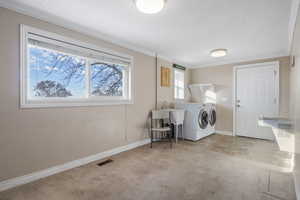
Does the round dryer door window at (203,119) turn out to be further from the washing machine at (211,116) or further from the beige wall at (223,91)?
the beige wall at (223,91)

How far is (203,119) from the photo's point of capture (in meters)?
4.19

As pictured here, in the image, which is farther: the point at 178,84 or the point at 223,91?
the point at 178,84

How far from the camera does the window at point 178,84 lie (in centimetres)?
483

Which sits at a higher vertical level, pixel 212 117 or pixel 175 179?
pixel 212 117

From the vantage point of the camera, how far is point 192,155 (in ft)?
9.81

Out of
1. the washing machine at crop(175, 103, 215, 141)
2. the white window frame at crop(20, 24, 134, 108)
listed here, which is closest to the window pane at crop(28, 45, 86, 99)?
the white window frame at crop(20, 24, 134, 108)

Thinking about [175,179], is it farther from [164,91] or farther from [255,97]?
[255,97]

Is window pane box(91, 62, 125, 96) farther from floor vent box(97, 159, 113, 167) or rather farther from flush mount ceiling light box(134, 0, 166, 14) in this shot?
flush mount ceiling light box(134, 0, 166, 14)

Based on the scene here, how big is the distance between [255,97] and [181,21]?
10.8 feet

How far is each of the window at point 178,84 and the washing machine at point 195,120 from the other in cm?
67

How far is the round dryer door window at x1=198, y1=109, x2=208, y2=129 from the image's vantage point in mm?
4053

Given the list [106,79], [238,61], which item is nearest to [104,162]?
[106,79]

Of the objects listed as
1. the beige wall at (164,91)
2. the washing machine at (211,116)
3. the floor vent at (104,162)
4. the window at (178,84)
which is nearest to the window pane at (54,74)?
the floor vent at (104,162)

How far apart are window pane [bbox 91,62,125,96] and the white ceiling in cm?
54
